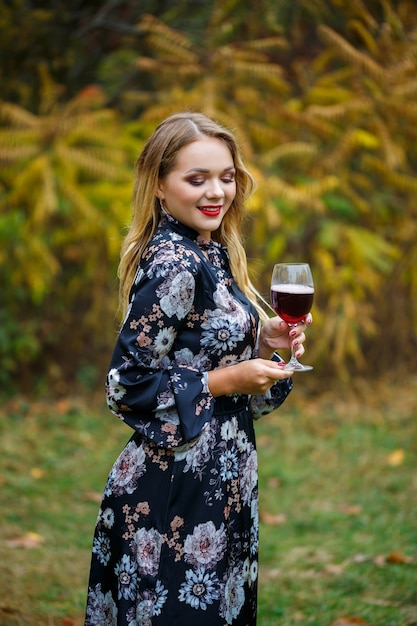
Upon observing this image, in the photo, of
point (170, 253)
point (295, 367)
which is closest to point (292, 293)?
point (295, 367)

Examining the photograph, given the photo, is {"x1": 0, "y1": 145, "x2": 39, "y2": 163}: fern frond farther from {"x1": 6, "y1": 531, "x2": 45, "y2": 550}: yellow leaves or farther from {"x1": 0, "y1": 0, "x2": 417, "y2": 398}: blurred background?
{"x1": 6, "y1": 531, "x2": 45, "y2": 550}: yellow leaves

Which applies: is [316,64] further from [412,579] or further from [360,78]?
[412,579]

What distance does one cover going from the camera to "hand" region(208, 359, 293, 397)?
2123 millimetres

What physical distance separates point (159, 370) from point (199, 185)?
0.58 m

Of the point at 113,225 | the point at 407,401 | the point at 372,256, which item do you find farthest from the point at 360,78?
the point at 407,401

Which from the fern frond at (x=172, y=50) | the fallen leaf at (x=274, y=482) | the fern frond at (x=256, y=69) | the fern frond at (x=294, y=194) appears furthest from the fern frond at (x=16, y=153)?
the fallen leaf at (x=274, y=482)

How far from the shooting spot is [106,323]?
705 cm

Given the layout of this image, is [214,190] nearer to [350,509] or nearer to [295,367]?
[295,367]

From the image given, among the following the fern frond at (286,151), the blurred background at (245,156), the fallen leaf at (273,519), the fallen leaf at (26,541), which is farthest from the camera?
the fern frond at (286,151)

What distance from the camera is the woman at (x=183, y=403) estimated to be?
86.0 inches

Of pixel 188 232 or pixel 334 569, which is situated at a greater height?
pixel 188 232

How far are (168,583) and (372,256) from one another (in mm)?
4960

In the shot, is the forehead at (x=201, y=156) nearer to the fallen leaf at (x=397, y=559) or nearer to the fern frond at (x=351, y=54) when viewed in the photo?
the fallen leaf at (x=397, y=559)

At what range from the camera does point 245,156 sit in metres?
6.30
